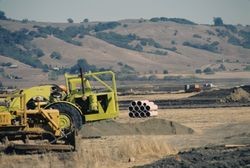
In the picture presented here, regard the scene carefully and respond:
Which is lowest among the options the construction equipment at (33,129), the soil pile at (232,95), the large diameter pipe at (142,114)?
the soil pile at (232,95)

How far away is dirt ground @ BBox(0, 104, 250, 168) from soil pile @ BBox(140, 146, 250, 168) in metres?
1.54

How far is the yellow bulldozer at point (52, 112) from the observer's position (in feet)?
92.8

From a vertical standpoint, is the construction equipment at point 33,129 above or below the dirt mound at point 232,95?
above

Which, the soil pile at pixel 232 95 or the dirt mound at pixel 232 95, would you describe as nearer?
the soil pile at pixel 232 95

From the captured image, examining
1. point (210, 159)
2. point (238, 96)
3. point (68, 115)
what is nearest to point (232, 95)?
point (238, 96)

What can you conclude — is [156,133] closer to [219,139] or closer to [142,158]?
[219,139]

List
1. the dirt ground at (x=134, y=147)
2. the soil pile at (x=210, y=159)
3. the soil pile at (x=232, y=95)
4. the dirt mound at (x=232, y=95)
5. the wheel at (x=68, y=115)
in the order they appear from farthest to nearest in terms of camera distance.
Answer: the dirt mound at (x=232, y=95)
the soil pile at (x=232, y=95)
the wheel at (x=68, y=115)
the dirt ground at (x=134, y=147)
the soil pile at (x=210, y=159)

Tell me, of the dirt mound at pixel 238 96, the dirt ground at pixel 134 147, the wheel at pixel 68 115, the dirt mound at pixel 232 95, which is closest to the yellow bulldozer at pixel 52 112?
the wheel at pixel 68 115

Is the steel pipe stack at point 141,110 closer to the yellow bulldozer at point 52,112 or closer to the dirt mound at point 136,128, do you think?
the dirt mound at point 136,128

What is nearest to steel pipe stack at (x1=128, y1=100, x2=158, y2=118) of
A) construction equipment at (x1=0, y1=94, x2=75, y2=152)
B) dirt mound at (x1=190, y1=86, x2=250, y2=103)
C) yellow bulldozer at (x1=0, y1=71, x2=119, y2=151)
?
yellow bulldozer at (x1=0, y1=71, x2=119, y2=151)

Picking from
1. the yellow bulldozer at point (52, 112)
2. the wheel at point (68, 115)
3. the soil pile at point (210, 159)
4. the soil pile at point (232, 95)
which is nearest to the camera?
the soil pile at point (210, 159)

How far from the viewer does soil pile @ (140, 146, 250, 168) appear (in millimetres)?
23883

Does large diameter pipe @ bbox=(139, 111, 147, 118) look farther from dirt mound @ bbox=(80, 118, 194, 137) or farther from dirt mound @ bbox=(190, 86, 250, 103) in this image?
dirt mound @ bbox=(190, 86, 250, 103)

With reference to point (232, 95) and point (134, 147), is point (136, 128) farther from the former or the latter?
point (232, 95)
